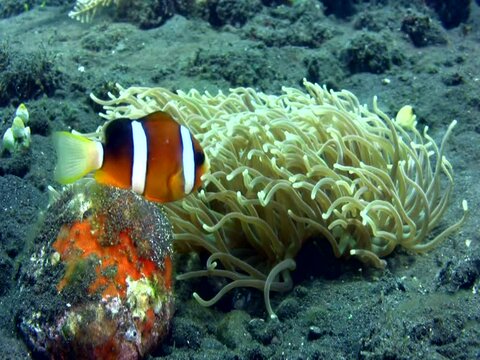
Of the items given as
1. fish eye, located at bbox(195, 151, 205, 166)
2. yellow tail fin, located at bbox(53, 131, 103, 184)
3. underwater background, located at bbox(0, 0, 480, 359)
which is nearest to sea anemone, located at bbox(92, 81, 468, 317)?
underwater background, located at bbox(0, 0, 480, 359)

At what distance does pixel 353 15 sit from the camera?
26.1 feet

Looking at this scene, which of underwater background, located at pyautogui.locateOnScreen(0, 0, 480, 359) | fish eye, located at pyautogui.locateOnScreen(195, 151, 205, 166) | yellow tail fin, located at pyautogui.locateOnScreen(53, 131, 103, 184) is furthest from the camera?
underwater background, located at pyautogui.locateOnScreen(0, 0, 480, 359)

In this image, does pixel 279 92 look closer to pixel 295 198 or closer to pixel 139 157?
pixel 295 198

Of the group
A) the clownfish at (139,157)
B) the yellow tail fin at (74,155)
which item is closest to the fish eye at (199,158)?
the clownfish at (139,157)

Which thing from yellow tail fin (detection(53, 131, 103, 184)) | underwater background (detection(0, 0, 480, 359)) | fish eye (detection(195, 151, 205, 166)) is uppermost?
yellow tail fin (detection(53, 131, 103, 184))

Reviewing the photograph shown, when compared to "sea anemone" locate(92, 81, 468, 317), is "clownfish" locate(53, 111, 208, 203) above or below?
above

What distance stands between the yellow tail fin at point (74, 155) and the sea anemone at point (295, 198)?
A: 3.17 feet

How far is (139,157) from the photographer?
2.32m

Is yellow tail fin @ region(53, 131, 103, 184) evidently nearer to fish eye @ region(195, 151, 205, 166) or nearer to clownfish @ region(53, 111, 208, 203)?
clownfish @ region(53, 111, 208, 203)

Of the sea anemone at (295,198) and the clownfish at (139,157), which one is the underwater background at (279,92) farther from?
the clownfish at (139,157)

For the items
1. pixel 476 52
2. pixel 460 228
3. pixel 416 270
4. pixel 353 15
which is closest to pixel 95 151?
pixel 416 270

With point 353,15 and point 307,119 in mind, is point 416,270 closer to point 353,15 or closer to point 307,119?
point 307,119

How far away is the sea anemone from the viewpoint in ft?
10.0

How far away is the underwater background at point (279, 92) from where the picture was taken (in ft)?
8.47
